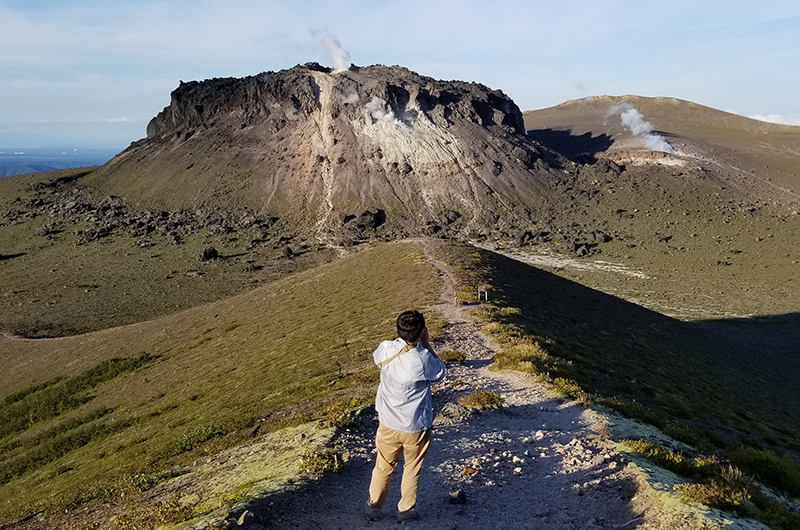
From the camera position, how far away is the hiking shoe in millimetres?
9953

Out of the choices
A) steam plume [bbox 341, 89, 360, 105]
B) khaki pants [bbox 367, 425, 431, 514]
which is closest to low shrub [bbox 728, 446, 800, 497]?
khaki pants [bbox 367, 425, 431, 514]

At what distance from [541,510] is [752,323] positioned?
68637mm

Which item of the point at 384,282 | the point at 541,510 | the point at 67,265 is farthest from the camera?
the point at 67,265

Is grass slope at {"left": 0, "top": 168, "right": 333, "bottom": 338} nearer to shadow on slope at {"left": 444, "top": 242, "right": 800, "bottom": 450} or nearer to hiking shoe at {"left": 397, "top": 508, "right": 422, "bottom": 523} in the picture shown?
shadow on slope at {"left": 444, "top": 242, "right": 800, "bottom": 450}

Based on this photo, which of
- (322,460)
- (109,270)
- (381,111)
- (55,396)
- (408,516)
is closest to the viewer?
(408,516)

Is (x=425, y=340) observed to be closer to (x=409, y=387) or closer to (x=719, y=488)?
(x=409, y=387)

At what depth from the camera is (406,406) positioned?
9656 millimetres

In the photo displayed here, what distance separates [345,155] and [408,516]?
126628mm

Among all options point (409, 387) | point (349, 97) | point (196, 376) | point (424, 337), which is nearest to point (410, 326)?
point (424, 337)

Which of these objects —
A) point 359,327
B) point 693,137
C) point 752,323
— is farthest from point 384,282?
point 693,137

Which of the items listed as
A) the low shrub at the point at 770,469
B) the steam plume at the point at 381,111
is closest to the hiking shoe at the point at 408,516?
the low shrub at the point at 770,469

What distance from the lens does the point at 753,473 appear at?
1412 cm

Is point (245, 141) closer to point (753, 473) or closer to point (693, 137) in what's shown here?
point (753, 473)

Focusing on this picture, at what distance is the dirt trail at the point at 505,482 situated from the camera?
10.1 meters
